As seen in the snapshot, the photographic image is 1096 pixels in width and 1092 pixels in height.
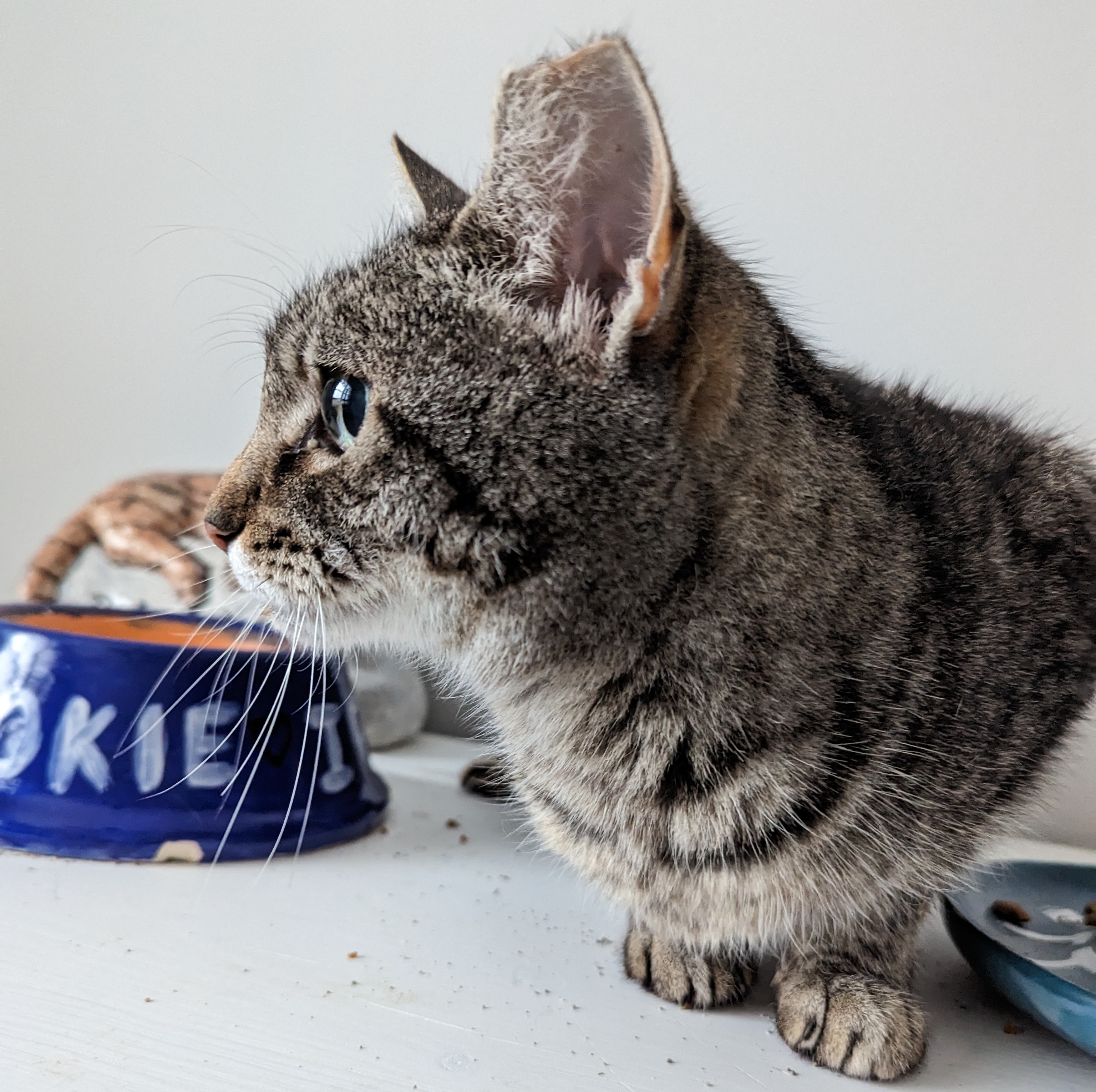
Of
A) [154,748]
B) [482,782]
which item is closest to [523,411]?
[154,748]

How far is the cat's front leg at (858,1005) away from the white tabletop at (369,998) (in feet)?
0.05

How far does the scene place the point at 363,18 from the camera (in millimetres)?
1498

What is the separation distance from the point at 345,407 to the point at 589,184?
23cm

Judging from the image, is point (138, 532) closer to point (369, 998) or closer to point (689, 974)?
point (369, 998)

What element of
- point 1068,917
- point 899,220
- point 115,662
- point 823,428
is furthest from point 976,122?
point 115,662

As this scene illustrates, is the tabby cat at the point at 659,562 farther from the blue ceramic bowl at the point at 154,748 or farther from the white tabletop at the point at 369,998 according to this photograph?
the blue ceramic bowl at the point at 154,748

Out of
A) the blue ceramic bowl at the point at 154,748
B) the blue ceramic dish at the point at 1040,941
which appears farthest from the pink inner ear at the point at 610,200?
the blue ceramic dish at the point at 1040,941

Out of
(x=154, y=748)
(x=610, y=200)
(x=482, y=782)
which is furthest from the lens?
(x=482, y=782)

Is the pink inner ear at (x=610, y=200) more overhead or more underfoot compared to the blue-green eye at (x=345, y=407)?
more overhead

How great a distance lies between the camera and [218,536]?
71 cm

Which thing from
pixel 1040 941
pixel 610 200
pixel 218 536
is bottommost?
pixel 1040 941

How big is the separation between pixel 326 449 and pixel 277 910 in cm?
44

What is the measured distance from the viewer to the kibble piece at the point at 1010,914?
Result: 803mm

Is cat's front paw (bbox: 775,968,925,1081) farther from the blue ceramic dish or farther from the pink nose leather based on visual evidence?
the pink nose leather
